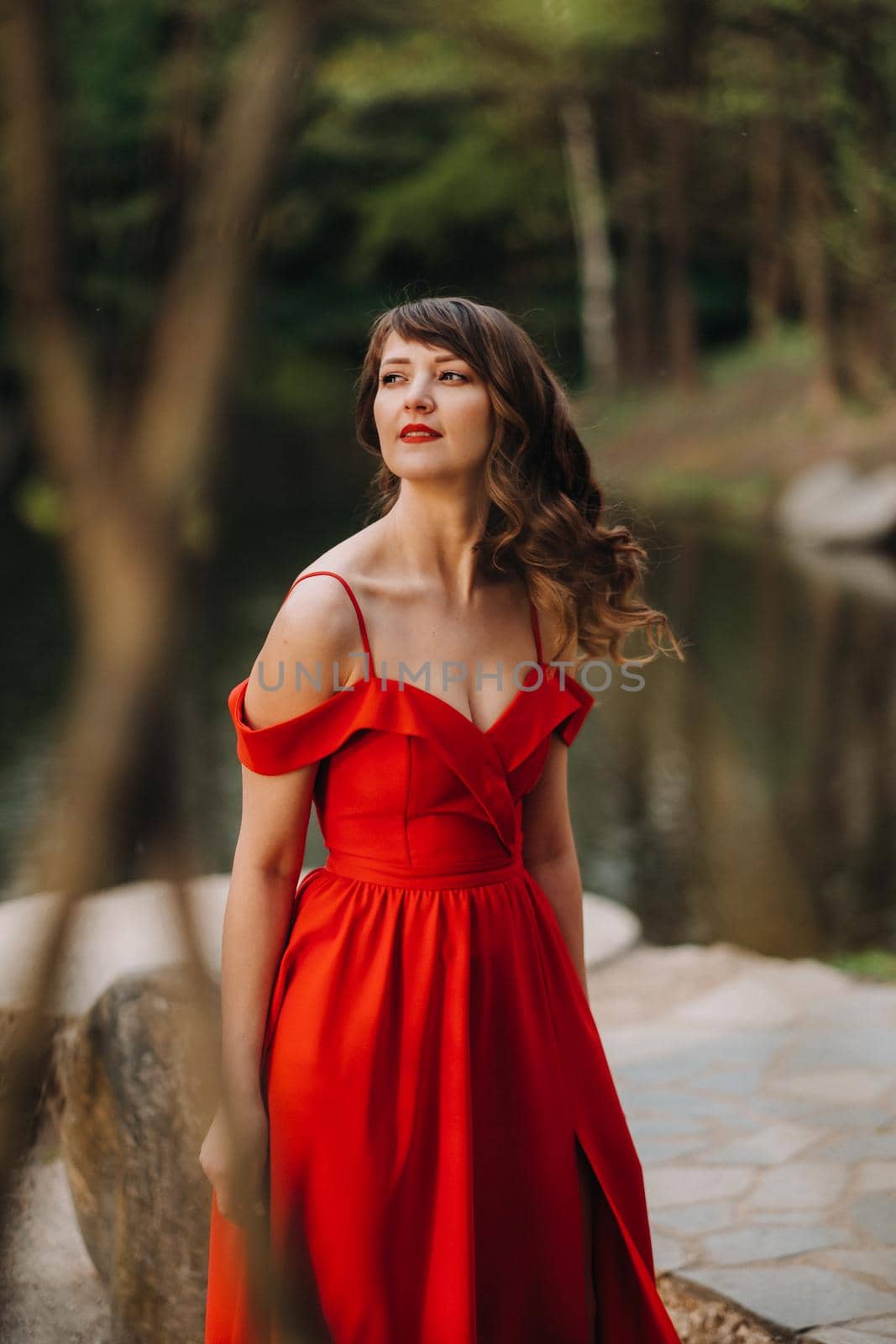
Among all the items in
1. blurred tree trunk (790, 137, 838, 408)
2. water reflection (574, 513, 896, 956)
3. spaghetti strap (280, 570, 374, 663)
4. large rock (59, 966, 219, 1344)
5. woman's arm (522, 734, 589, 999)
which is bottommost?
water reflection (574, 513, 896, 956)

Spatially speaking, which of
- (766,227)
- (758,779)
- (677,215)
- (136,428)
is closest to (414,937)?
(136,428)

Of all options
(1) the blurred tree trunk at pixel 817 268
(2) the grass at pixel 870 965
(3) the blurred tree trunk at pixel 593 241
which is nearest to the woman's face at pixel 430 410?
(2) the grass at pixel 870 965

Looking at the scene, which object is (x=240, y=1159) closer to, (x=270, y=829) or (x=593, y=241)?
(x=270, y=829)

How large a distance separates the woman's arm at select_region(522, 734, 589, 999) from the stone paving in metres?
1.00

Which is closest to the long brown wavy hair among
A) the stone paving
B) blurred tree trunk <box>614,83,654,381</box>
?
the stone paving

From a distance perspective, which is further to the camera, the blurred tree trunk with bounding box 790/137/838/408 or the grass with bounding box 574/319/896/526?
the blurred tree trunk with bounding box 790/137/838/408

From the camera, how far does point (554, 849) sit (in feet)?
6.39

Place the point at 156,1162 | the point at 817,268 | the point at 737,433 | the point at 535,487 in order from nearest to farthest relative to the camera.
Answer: the point at 535,487 → the point at 156,1162 → the point at 817,268 → the point at 737,433

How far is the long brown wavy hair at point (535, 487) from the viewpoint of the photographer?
1709 millimetres

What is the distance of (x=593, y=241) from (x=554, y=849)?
2117 centimetres

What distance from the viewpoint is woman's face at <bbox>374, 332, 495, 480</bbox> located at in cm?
170

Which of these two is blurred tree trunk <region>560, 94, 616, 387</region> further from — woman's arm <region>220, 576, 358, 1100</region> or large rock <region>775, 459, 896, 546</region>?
woman's arm <region>220, 576, 358, 1100</region>

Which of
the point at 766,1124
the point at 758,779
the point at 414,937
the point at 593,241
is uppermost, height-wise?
the point at 593,241

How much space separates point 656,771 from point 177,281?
282 inches
